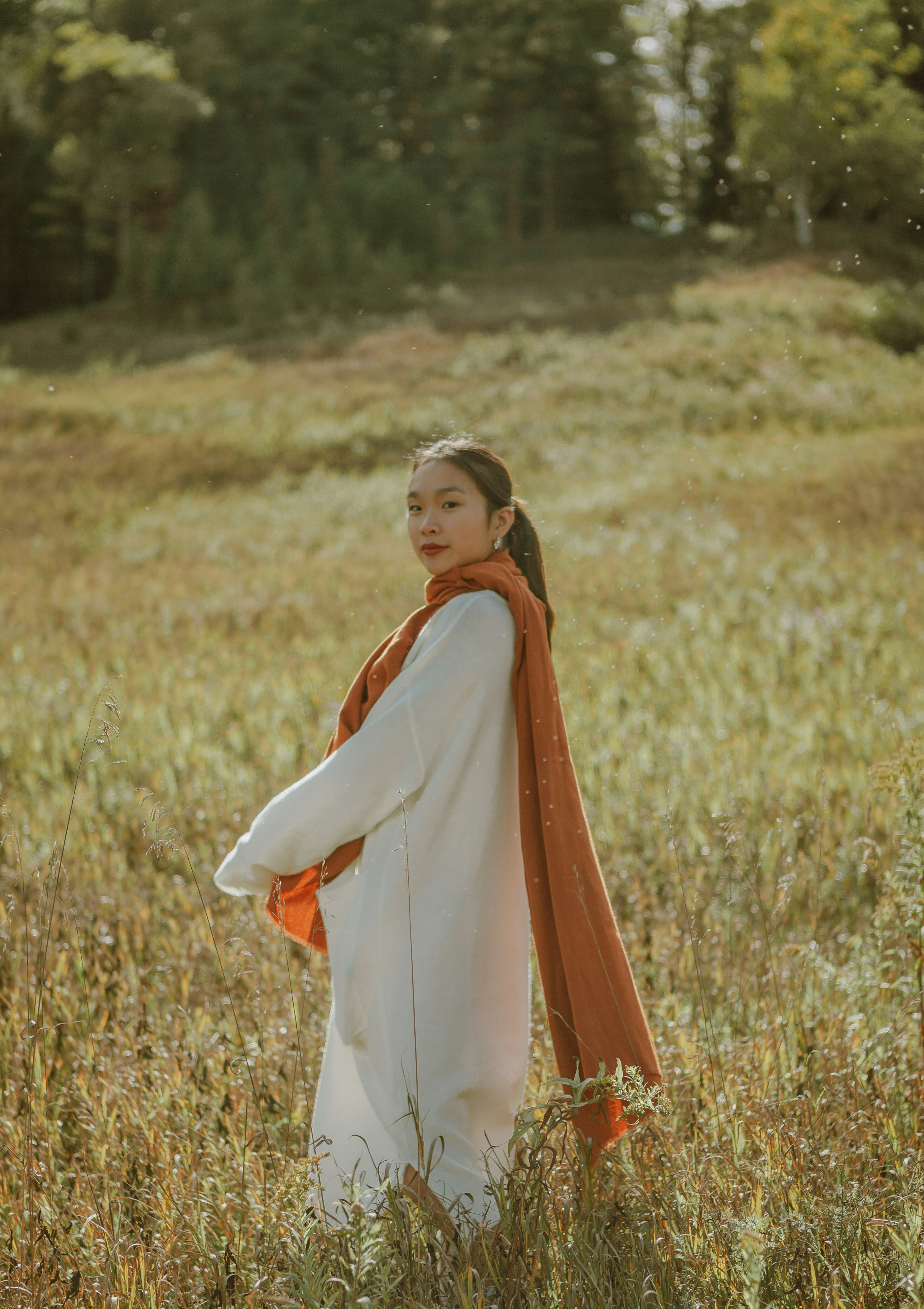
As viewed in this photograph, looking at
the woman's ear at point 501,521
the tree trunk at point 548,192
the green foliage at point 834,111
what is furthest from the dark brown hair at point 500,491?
the tree trunk at point 548,192

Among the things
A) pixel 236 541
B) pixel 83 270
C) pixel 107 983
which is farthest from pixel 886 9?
pixel 83 270

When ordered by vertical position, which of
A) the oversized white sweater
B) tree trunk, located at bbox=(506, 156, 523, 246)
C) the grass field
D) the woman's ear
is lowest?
the grass field

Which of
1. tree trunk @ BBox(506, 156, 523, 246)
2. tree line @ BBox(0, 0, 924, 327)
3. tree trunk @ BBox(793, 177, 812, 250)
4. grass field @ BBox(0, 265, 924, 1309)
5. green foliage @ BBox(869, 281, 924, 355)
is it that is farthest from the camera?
tree trunk @ BBox(506, 156, 523, 246)

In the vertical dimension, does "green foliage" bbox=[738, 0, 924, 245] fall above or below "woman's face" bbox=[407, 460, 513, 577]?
above

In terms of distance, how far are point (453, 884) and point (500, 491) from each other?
0.81 metres

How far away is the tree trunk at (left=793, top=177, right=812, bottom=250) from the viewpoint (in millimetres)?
35062

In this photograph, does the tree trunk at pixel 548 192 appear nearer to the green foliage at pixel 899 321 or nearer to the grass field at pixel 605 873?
the green foliage at pixel 899 321

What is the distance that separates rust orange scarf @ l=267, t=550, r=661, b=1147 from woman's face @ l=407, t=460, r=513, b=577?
0.05 m

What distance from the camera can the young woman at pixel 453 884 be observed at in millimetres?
1949

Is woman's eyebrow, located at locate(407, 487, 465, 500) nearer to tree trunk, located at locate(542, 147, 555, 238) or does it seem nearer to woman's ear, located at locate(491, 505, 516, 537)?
woman's ear, located at locate(491, 505, 516, 537)

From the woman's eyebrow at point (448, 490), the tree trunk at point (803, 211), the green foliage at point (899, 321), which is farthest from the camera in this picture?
the tree trunk at point (803, 211)

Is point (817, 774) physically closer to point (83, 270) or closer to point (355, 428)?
point (355, 428)

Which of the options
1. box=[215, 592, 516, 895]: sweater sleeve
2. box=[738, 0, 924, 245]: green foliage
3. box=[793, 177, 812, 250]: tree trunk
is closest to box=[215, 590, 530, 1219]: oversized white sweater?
box=[215, 592, 516, 895]: sweater sleeve

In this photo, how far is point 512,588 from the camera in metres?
2.05
